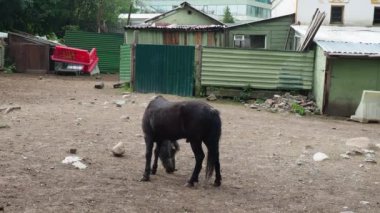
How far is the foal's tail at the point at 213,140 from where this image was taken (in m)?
6.24

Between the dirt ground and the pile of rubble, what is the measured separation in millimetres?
1960

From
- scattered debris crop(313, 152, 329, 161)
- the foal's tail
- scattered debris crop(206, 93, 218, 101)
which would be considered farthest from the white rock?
scattered debris crop(206, 93, 218, 101)

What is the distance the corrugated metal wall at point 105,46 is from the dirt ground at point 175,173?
14073 mm

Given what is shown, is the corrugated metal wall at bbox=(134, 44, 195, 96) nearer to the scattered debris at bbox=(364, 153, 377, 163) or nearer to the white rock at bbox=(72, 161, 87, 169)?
the scattered debris at bbox=(364, 153, 377, 163)

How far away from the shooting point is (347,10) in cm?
2203

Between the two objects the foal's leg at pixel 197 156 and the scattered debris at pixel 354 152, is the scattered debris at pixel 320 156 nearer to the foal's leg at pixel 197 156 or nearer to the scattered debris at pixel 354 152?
the scattered debris at pixel 354 152

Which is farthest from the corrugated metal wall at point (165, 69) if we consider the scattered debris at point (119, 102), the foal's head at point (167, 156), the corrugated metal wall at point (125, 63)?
the foal's head at point (167, 156)

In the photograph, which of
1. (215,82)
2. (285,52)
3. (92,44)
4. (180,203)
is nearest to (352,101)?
(285,52)

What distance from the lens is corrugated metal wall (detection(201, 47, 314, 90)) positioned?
1642 centimetres

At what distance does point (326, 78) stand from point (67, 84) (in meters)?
10.4

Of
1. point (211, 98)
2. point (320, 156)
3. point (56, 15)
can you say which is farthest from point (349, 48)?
point (56, 15)

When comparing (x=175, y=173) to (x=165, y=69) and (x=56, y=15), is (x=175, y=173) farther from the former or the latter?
(x=56, y=15)

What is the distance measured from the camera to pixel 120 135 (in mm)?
9570

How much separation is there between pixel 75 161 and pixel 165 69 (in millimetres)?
9811
